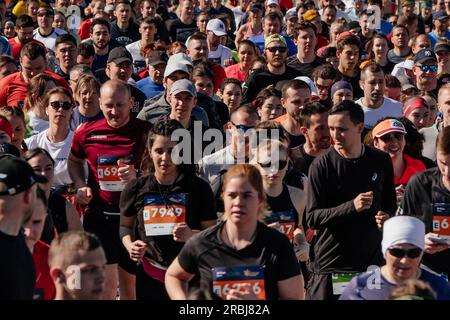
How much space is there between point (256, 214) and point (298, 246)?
158 cm

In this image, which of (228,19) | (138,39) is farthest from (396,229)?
(228,19)

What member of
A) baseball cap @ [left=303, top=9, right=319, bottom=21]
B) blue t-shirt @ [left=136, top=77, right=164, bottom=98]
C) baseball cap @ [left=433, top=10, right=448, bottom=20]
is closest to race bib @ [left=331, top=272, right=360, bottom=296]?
blue t-shirt @ [left=136, top=77, right=164, bottom=98]

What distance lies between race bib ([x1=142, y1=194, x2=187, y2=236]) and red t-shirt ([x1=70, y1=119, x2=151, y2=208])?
105 centimetres

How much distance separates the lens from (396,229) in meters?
5.81

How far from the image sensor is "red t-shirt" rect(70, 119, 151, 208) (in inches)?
320

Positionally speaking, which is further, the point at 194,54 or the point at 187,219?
the point at 194,54

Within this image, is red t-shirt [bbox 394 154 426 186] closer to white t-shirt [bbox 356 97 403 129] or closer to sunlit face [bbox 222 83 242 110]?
white t-shirt [bbox 356 97 403 129]

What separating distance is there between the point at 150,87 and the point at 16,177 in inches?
256

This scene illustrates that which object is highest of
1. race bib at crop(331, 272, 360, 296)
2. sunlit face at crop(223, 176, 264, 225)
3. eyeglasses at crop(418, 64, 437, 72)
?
eyeglasses at crop(418, 64, 437, 72)

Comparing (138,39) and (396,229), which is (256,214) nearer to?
(396,229)

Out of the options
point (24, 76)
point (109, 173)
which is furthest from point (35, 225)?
point (24, 76)

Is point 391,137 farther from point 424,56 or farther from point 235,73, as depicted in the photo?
point 235,73

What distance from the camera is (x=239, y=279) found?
5.73 meters

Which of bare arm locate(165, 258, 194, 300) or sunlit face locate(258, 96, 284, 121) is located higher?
sunlit face locate(258, 96, 284, 121)
